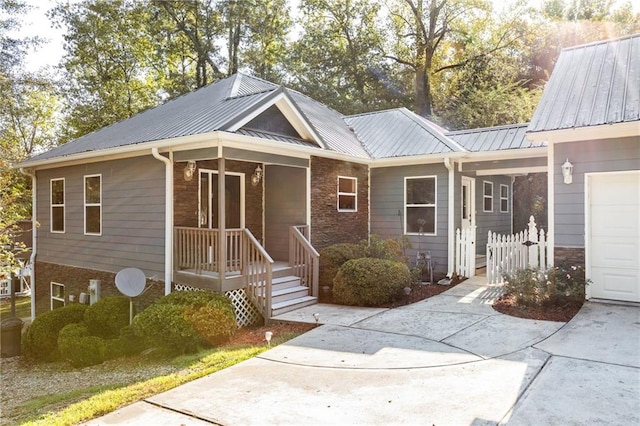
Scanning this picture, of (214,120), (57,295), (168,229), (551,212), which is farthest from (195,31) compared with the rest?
(551,212)

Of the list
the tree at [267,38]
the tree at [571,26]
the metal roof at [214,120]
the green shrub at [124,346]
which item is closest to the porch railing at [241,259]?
the green shrub at [124,346]

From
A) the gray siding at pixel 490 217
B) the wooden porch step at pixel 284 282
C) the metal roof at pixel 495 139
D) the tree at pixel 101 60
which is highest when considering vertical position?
the tree at pixel 101 60

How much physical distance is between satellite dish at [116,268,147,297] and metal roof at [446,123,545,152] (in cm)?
827

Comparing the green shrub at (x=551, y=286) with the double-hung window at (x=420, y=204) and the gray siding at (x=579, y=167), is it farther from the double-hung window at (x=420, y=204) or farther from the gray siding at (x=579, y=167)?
the double-hung window at (x=420, y=204)

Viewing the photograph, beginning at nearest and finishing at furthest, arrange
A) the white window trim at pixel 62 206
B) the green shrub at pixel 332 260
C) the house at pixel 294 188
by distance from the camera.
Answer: the house at pixel 294 188
the green shrub at pixel 332 260
the white window trim at pixel 62 206

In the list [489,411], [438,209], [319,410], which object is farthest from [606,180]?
[319,410]

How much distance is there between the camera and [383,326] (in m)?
7.20

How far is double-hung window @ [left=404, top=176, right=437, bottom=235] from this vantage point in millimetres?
11758

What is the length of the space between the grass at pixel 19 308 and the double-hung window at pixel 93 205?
7263 mm

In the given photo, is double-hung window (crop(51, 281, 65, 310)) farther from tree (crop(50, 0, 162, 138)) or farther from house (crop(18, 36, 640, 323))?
tree (crop(50, 0, 162, 138))

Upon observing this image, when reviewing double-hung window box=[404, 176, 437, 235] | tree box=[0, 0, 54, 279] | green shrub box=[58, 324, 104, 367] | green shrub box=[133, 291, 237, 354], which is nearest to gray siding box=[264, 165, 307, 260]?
double-hung window box=[404, 176, 437, 235]

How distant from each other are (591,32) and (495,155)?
2093 centimetres

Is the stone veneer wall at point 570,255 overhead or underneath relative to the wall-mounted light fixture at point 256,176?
underneath

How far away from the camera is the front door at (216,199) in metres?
10.1
